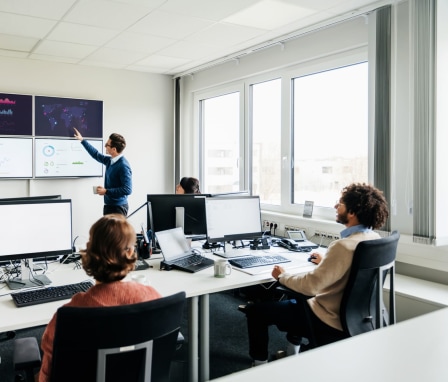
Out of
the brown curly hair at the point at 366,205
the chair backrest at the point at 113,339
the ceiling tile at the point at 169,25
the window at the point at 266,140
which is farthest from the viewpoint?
the window at the point at 266,140

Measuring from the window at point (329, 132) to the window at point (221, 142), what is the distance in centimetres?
106

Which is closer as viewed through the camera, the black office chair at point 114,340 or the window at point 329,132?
the black office chair at point 114,340

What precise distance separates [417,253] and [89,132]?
4.01 m

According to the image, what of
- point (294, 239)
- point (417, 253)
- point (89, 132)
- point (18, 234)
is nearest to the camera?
point (18, 234)

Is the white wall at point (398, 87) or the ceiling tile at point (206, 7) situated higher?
the ceiling tile at point (206, 7)

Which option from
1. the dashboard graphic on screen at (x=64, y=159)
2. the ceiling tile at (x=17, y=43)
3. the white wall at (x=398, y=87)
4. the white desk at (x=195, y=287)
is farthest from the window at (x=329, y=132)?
the ceiling tile at (x=17, y=43)

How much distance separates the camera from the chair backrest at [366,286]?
7.00ft

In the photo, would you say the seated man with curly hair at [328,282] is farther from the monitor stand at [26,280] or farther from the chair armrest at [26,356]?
the chair armrest at [26,356]

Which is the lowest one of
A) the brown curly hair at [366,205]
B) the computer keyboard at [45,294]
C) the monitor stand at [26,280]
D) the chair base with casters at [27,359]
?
the chair base with casters at [27,359]

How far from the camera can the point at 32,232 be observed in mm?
2350

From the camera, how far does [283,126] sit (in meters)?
4.50

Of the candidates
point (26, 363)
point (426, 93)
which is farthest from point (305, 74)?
point (26, 363)

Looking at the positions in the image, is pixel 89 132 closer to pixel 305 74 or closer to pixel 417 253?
pixel 305 74

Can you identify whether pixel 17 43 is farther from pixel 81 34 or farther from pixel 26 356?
pixel 26 356
